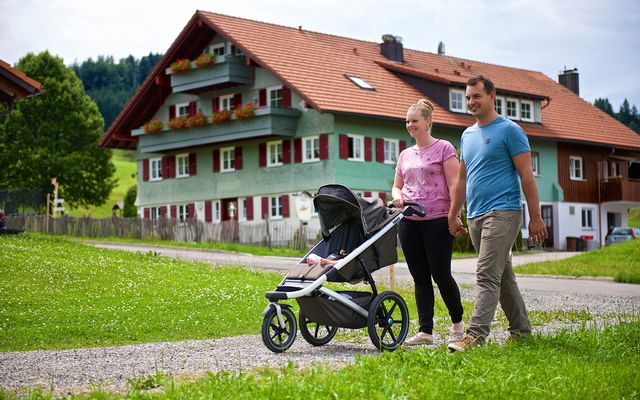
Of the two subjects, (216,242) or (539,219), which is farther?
(216,242)

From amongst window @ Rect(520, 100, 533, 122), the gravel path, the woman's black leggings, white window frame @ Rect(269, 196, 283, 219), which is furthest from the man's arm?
window @ Rect(520, 100, 533, 122)

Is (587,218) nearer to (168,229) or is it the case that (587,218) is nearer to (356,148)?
(356,148)

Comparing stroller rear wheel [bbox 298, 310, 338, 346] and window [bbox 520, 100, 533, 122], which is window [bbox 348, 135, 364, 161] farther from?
stroller rear wheel [bbox 298, 310, 338, 346]

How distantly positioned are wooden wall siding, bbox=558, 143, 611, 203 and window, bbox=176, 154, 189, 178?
19.3 m

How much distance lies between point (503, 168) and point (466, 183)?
428 mm

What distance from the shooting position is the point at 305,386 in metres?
6.93

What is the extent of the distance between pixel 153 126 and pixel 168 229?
815 cm

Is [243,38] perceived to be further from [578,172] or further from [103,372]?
[103,372]

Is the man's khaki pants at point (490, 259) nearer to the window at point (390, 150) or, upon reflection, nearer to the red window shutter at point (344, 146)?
the red window shutter at point (344, 146)

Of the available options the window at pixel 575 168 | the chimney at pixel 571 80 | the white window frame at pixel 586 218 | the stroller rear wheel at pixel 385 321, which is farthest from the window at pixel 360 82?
the stroller rear wheel at pixel 385 321

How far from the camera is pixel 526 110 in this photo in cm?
5547

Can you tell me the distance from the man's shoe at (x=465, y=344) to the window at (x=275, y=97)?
126ft

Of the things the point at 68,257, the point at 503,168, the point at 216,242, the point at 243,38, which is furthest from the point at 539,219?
the point at 243,38

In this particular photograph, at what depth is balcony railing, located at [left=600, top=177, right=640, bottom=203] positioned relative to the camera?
2269 inches
